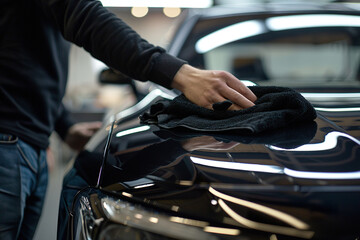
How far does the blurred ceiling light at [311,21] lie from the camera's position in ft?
5.42

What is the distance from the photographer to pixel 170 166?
2.24 ft

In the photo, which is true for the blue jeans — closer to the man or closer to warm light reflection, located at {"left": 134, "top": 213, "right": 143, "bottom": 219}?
the man

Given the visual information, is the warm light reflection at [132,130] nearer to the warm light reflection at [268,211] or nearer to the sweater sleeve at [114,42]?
the sweater sleeve at [114,42]

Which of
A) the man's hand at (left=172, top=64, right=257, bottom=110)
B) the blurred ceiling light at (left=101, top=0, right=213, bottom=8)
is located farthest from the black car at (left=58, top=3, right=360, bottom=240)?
the blurred ceiling light at (left=101, top=0, right=213, bottom=8)

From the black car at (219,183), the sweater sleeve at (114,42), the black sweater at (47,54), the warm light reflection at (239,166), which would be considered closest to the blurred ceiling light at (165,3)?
the black sweater at (47,54)

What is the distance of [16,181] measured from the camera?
93 cm

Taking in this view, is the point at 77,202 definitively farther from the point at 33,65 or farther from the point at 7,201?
the point at 33,65

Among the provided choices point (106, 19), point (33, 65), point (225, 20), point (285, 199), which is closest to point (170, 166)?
point (285, 199)

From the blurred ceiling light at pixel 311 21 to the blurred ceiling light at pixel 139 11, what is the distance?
27.7 ft

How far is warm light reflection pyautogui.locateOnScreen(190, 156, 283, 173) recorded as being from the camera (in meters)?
0.62

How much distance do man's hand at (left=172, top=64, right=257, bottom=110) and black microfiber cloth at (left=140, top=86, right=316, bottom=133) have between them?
0.03 m

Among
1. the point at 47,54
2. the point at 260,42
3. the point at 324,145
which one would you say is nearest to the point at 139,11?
the point at 260,42

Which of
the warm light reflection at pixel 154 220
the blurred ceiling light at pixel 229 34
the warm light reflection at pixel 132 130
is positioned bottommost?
the warm light reflection at pixel 154 220

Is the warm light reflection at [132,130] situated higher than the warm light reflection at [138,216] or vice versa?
the warm light reflection at [132,130]
